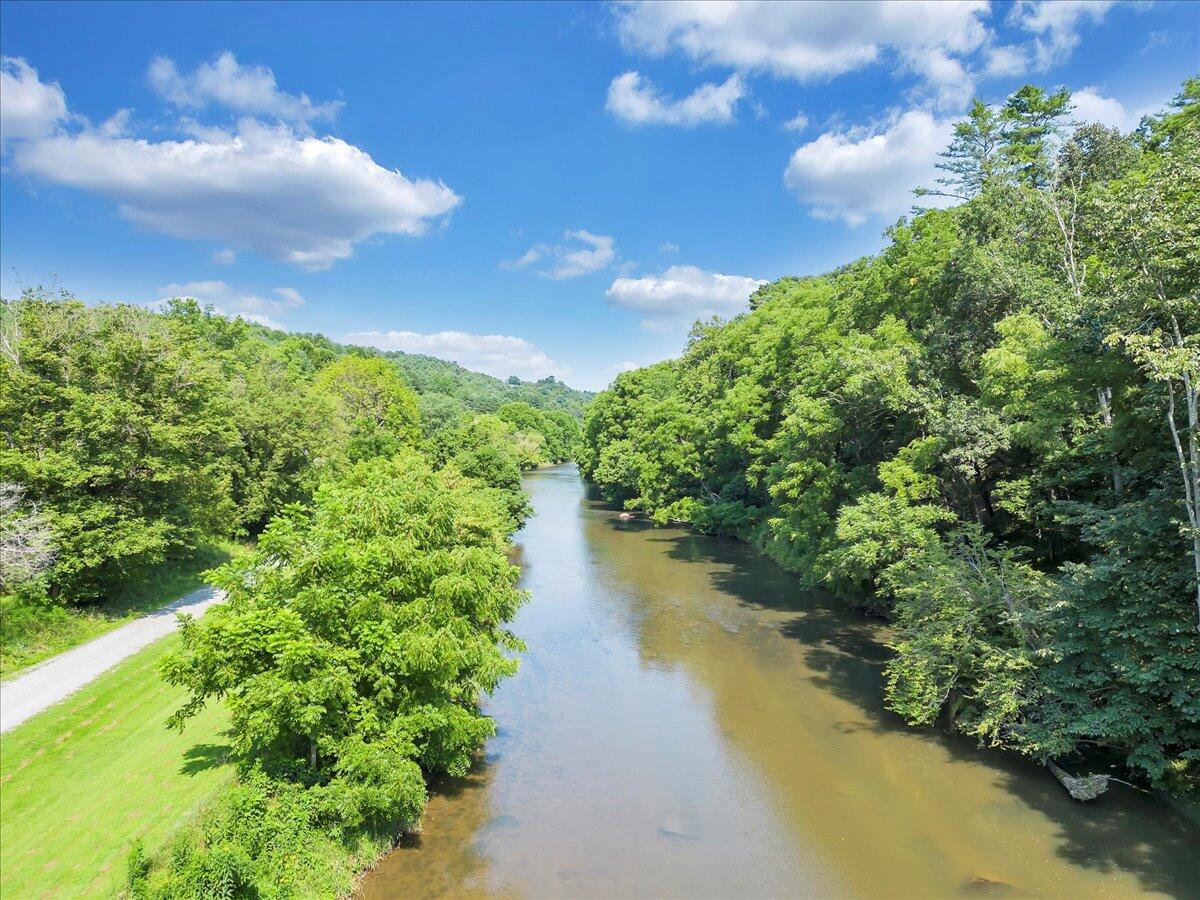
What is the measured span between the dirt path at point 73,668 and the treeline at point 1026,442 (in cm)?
2163

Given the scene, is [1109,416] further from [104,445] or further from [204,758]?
[104,445]

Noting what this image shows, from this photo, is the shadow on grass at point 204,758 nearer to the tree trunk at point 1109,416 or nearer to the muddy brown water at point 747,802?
the muddy brown water at point 747,802

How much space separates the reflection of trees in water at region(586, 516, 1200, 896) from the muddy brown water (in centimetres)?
6

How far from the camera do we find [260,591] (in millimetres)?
12305

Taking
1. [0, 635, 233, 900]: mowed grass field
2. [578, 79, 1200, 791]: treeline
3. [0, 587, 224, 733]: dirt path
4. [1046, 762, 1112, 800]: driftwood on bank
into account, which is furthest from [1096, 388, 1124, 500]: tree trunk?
[0, 587, 224, 733]: dirt path

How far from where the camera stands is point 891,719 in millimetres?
18203

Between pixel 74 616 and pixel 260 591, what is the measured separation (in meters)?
15.8

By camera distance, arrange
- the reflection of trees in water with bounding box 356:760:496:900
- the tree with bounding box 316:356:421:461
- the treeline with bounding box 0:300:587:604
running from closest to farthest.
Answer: the reflection of trees in water with bounding box 356:760:496:900 → the treeline with bounding box 0:300:587:604 → the tree with bounding box 316:356:421:461

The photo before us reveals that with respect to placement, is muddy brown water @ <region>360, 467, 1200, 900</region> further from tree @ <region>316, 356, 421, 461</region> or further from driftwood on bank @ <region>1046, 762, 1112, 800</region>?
tree @ <region>316, 356, 421, 461</region>

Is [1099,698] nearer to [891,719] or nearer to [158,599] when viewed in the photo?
[891,719]

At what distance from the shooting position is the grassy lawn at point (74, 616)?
1953cm

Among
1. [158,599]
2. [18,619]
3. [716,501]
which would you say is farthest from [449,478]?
[716,501]

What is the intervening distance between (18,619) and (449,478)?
1534cm

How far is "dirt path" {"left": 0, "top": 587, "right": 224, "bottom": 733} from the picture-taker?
1647 centimetres
